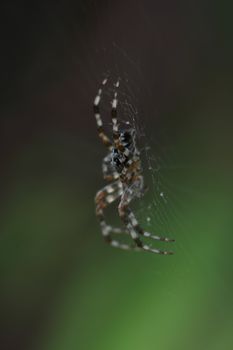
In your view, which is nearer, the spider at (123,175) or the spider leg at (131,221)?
the spider at (123,175)

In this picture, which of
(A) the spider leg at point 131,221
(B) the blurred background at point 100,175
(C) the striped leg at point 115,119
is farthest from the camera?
(B) the blurred background at point 100,175

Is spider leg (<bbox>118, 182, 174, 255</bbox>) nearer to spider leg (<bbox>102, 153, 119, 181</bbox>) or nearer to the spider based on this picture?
Answer: the spider

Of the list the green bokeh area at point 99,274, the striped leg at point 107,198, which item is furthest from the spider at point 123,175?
the green bokeh area at point 99,274

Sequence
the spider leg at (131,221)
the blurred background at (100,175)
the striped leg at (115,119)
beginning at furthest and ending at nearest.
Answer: the blurred background at (100,175) < the spider leg at (131,221) < the striped leg at (115,119)

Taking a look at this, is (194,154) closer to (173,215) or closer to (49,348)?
(173,215)

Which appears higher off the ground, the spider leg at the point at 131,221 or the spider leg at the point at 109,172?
the spider leg at the point at 109,172

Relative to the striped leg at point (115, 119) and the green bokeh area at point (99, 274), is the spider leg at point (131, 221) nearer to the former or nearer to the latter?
the green bokeh area at point (99, 274)

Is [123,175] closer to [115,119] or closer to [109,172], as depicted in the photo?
[109,172]
